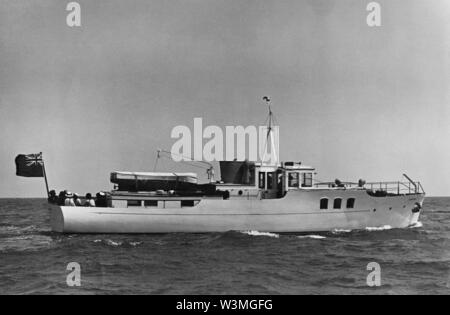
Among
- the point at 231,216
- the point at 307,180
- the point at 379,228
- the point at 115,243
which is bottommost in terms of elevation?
the point at 379,228

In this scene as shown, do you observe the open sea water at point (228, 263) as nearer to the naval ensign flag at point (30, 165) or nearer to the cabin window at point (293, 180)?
the cabin window at point (293, 180)

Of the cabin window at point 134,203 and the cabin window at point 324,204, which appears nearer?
the cabin window at point 134,203

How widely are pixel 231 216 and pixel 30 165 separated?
13225 mm

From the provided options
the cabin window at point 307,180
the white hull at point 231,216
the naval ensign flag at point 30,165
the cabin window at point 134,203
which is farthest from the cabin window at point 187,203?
the naval ensign flag at point 30,165

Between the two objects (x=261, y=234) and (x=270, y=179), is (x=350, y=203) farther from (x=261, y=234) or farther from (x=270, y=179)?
(x=261, y=234)

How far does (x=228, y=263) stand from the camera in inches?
979

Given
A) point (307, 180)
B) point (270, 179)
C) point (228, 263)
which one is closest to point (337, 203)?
point (307, 180)

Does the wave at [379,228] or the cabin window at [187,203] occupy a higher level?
the cabin window at [187,203]

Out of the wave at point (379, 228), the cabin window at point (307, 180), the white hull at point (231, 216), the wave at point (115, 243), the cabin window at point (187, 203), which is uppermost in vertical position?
the cabin window at point (307, 180)

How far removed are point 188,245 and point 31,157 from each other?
12517 millimetres

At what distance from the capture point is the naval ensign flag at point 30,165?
34688mm

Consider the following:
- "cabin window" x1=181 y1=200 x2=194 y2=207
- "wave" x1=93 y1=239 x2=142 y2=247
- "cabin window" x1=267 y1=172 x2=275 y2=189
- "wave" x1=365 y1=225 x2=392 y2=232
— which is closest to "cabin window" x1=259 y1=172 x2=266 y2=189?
"cabin window" x1=267 y1=172 x2=275 y2=189

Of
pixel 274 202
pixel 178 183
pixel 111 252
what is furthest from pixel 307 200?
pixel 111 252

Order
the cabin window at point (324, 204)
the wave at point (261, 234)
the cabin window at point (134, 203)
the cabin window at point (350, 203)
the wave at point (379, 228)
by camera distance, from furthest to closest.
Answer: the wave at point (379, 228)
the cabin window at point (350, 203)
the cabin window at point (324, 204)
the cabin window at point (134, 203)
the wave at point (261, 234)
